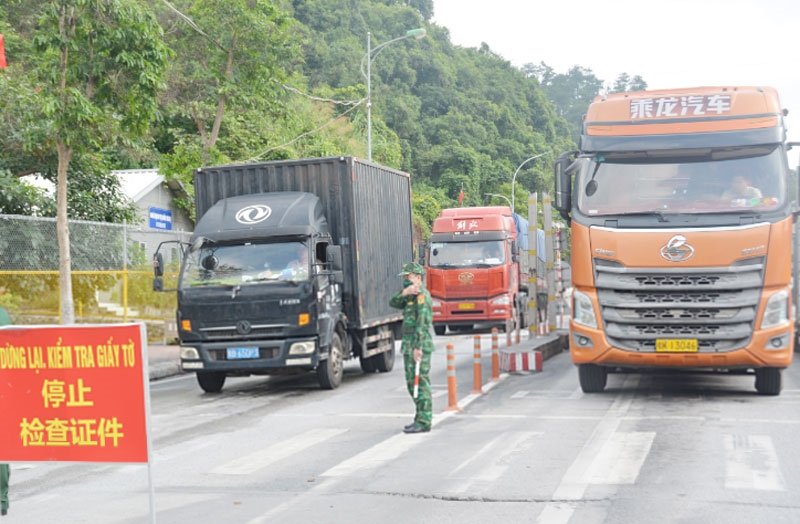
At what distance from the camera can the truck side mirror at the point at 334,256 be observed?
13281mm

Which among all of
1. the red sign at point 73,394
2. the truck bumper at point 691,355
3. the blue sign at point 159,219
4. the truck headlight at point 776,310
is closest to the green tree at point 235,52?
the blue sign at point 159,219

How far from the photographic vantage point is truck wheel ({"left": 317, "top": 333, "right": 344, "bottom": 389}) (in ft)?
45.0

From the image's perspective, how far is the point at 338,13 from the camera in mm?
76250

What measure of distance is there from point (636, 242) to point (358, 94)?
2037 inches

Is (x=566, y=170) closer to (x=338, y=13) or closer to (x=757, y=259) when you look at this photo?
(x=757, y=259)

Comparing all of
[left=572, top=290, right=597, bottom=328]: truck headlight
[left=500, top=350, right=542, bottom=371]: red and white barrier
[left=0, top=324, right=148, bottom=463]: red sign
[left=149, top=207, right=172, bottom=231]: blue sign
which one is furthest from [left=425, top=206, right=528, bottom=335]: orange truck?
[left=0, top=324, right=148, bottom=463]: red sign

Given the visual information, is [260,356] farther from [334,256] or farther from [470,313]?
[470,313]

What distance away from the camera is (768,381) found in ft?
40.1

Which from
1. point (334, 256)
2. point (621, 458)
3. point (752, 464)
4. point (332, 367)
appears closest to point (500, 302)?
point (332, 367)

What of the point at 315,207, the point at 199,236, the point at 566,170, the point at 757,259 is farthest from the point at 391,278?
the point at 757,259

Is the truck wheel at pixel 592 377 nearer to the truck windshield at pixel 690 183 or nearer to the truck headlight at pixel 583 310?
the truck headlight at pixel 583 310

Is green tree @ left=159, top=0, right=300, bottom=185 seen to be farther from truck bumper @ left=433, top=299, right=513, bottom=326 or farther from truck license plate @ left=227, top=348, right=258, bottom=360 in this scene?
truck license plate @ left=227, top=348, right=258, bottom=360

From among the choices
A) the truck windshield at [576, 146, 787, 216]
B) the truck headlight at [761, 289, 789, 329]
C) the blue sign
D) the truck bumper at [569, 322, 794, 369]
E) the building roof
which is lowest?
the truck bumper at [569, 322, 794, 369]

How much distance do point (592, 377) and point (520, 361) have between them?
3.07m
